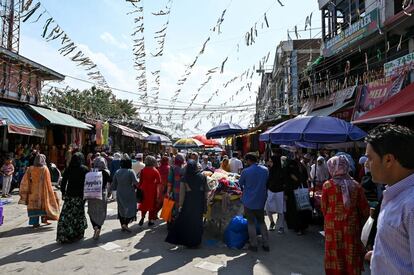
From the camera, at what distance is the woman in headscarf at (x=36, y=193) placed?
8.15m

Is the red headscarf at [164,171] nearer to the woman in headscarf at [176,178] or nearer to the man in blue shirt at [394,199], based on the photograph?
the woman in headscarf at [176,178]

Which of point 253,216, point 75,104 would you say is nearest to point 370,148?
point 253,216

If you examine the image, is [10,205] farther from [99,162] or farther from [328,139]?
[328,139]

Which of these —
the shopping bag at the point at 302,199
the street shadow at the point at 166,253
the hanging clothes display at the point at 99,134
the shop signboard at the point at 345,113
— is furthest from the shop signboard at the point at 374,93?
the hanging clothes display at the point at 99,134

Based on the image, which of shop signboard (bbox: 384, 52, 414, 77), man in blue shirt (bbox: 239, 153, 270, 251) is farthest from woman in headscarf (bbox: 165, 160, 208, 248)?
shop signboard (bbox: 384, 52, 414, 77)

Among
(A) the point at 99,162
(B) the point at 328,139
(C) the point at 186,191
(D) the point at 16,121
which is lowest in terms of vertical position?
(C) the point at 186,191

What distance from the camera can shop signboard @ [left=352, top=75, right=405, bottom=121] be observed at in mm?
10664

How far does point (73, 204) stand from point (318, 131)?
18.1ft

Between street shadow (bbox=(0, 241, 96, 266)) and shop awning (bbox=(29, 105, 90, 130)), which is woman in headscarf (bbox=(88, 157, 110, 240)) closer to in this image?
street shadow (bbox=(0, 241, 96, 266))

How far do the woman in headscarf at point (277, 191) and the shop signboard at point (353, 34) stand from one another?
8427 mm

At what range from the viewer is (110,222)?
29.3 ft

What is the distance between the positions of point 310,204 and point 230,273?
3138 millimetres

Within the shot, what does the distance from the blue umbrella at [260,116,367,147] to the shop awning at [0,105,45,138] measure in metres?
9.61

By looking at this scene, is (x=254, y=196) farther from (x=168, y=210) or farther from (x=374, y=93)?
(x=374, y=93)
